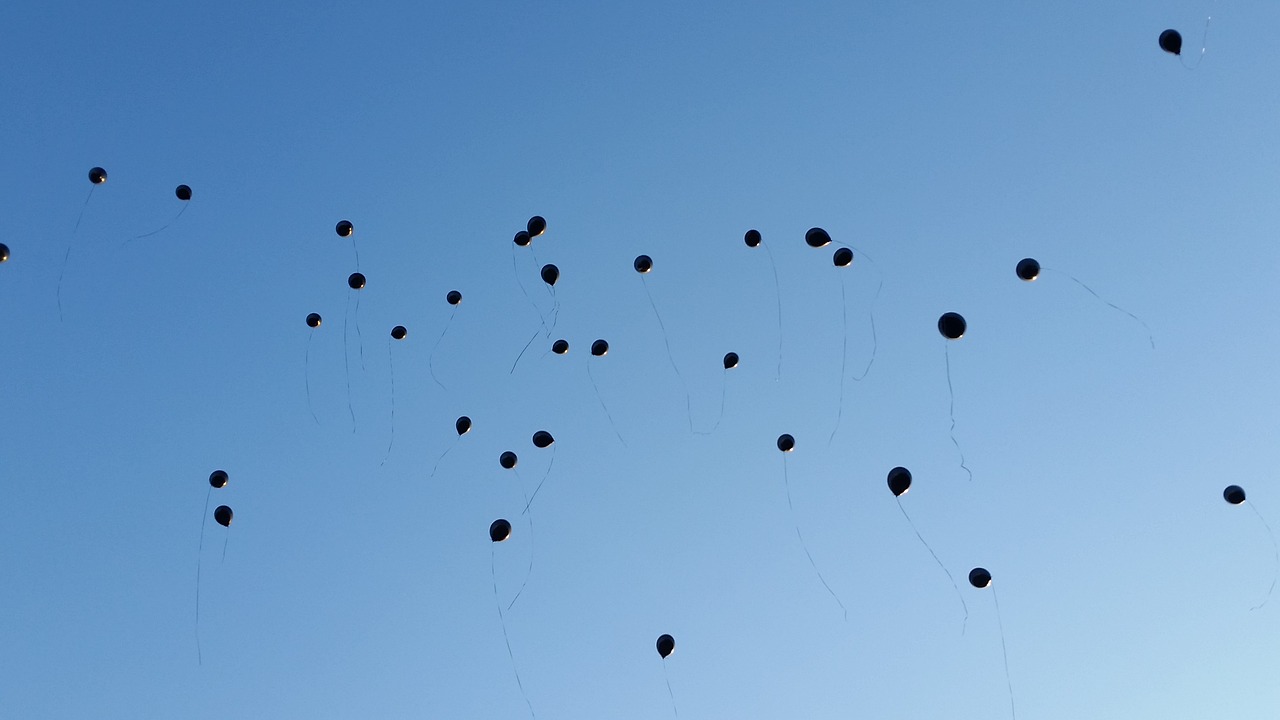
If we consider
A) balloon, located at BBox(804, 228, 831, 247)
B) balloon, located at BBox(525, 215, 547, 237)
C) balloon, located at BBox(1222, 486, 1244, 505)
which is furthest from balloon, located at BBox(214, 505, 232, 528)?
balloon, located at BBox(1222, 486, 1244, 505)

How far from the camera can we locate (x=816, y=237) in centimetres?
728

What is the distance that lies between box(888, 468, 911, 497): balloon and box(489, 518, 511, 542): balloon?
8.59 ft

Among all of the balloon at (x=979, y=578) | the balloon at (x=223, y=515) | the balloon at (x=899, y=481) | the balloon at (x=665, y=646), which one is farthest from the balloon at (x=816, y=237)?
the balloon at (x=223, y=515)

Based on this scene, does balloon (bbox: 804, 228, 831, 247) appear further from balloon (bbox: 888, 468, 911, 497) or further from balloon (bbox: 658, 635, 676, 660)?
balloon (bbox: 658, 635, 676, 660)

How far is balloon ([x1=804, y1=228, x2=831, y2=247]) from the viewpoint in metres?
7.28

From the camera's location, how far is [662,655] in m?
7.65

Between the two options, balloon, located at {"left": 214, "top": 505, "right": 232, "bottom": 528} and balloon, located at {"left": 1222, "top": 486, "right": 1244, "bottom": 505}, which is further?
balloon, located at {"left": 214, "top": 505, "right": 232, "bottom": 528}

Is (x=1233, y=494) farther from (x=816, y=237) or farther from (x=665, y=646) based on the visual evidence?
(x=665, y=646)

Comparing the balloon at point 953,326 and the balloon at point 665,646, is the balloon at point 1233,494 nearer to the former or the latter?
the balloon at point 953,326

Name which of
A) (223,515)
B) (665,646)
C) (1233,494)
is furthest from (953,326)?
(223,515)

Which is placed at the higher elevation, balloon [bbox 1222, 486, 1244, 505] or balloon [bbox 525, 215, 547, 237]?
balloon [bbox 525, 215, 547, 237]

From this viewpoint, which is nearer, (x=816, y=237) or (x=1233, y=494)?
(x=1233, y=494)

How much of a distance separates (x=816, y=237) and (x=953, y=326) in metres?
1.08

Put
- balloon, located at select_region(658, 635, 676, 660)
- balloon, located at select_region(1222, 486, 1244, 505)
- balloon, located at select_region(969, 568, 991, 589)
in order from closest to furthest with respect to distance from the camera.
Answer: balloon, located at select_region(1222, 486, 1244, 505) → balloon, located at select_region(969, 568, 991, 589) → balloon, located at select_region(658, 635, 676, 660)
